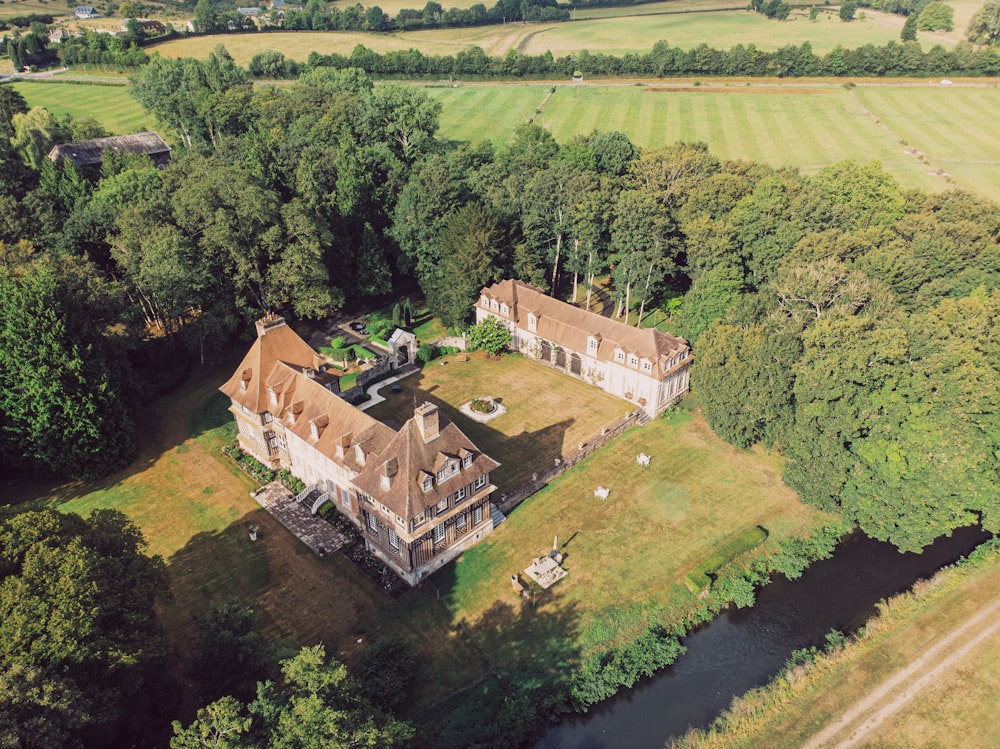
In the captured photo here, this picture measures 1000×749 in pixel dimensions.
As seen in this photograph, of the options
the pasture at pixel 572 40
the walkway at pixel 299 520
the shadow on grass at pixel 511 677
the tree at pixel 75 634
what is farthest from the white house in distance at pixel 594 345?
the pasture at pixel 572 40

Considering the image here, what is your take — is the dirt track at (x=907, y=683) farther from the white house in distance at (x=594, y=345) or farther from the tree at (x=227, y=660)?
the tree at (x=227, y=660)

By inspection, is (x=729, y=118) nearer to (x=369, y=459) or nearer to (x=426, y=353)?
(x=426, y=353)

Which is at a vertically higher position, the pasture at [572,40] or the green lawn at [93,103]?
the pasture at [572,40]

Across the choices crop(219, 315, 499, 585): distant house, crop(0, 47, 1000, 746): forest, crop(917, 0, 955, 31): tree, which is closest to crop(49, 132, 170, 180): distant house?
crop(0, 47, 1000, 746): forest

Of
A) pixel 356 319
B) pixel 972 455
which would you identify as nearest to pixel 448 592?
pixel 972 455

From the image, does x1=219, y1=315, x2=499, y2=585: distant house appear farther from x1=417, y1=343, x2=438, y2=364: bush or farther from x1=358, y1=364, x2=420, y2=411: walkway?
x1=417, y1=343, x2=438, y2=364: bush

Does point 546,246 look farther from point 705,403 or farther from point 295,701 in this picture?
point 295,701

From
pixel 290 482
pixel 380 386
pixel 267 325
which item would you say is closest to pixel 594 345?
pixel 380 386
